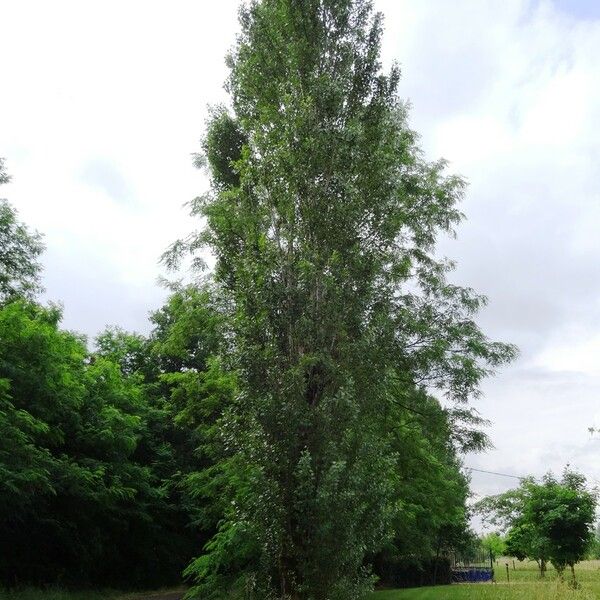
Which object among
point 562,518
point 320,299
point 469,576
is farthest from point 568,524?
point 469,576

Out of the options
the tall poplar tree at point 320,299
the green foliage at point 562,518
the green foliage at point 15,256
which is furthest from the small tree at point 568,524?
the green foliage at point 15,256

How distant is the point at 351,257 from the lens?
1259 cm

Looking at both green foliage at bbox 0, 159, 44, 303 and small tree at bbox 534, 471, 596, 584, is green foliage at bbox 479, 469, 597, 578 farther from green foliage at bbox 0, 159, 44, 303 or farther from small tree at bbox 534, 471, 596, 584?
green foliage at bbox 0, 159, 44, 303

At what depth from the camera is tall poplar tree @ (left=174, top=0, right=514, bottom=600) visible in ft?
35.4

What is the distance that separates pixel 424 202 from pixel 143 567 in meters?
20.1

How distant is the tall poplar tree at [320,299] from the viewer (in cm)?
1079

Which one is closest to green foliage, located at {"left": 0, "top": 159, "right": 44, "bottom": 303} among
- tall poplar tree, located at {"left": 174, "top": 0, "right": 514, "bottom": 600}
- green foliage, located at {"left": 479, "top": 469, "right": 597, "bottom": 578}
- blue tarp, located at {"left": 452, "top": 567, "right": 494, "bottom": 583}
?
tall poplar tree, located at {"left": 174, "top": 0, "right": 514, "bottom": 600}

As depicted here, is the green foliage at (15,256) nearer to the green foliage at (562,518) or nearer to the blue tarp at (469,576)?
the green foliage at (562,518)

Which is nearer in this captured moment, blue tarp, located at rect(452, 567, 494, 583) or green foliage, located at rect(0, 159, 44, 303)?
green foliage, located at rect(0, 159, 44, 303)

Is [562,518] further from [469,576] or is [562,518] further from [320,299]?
[469,576]

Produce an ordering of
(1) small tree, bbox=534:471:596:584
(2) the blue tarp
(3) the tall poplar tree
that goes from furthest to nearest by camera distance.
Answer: (2) the blue tarp, (1) small tree, bbox=534:471:596:584, (3) the tall poplar tree

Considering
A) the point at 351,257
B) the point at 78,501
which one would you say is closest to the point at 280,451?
the point at 351,257

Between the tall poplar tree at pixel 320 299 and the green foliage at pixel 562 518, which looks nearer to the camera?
the tall poplar tree at pixel 320 299

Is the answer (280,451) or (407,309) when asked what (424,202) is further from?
(280,451)
